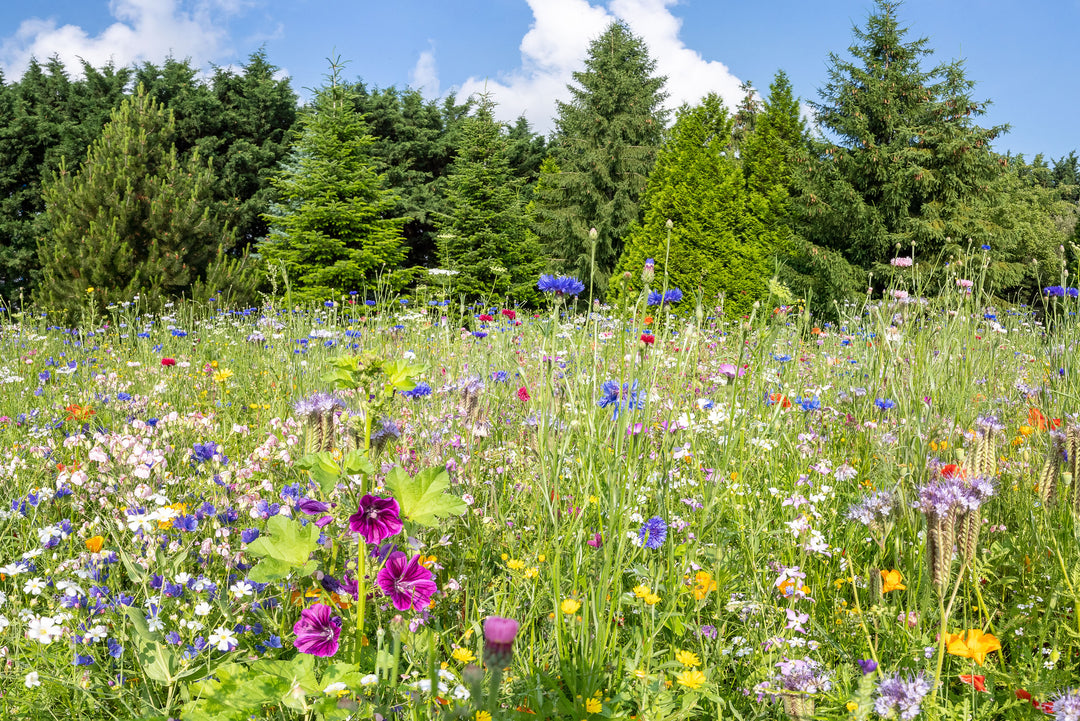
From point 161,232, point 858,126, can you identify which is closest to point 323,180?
point 161,232

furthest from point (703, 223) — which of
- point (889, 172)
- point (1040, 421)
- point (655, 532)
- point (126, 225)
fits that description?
point (655, 532)

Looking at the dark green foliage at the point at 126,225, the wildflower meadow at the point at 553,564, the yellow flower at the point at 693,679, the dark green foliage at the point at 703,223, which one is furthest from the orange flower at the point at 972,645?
the dark green foliage at the point at 703,223

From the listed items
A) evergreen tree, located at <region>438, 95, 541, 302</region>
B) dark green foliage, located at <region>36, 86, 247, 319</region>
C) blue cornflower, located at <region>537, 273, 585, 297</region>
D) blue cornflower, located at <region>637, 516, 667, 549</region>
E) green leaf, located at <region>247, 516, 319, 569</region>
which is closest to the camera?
green leaf, located at <region>247, 516, 319, 569</region>

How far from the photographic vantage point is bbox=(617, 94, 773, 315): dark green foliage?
43.0 feet

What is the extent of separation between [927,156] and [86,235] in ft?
50.1

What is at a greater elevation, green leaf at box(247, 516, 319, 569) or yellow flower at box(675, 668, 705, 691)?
green leaf at box(247, 516, 319, 569)

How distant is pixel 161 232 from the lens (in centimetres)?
992

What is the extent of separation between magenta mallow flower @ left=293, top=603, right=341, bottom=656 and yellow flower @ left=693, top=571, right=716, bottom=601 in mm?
725

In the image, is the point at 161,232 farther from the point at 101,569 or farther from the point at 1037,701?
the point at 1037,701

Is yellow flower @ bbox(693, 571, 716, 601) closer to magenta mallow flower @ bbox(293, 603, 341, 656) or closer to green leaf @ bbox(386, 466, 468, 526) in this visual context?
green leaf @ bbox(386, 466, 468, 526)

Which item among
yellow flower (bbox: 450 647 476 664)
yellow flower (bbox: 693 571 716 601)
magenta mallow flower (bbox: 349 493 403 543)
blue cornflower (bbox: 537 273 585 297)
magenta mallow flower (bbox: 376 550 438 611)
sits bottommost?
yellow flower (bbox: 450 647 476 664)

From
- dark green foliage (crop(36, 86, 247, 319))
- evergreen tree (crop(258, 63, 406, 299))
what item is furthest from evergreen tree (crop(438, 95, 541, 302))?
dark green foliage (crop(36, 86, 247, 319))

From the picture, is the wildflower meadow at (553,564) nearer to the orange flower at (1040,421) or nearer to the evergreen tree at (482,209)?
the orange flower at (1040,421)

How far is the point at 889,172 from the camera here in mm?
13477
